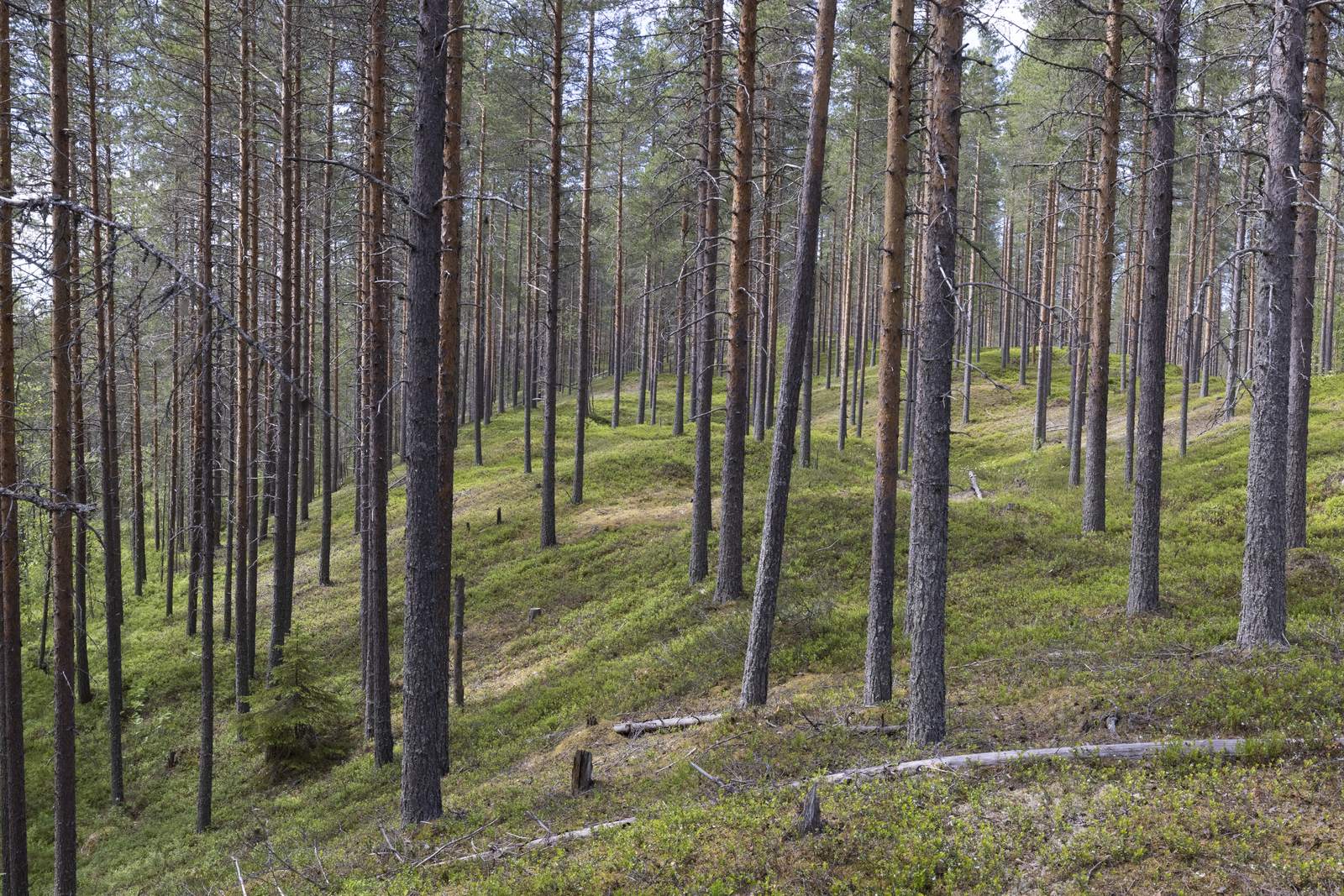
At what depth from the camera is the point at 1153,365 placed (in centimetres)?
1085

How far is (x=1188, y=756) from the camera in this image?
6273 mm

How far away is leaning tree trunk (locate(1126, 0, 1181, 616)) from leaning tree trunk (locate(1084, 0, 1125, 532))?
3004mm

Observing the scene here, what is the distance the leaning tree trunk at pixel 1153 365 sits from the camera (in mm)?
10727

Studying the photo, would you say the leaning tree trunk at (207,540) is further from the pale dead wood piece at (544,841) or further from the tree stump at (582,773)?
the pale dead wood piece at (544,841)

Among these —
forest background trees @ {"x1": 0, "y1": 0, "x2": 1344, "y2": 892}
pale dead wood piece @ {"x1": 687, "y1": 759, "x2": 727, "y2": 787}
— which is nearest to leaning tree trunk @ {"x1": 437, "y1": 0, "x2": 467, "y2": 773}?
forest background trees @ {"x1": 0, "y1": 0, "x2": 1344, "y2": 892}

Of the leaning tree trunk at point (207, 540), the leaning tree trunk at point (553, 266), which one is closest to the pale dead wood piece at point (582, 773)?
the leaning tree trunk at point (207, 540)

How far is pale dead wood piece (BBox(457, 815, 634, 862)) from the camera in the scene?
713cm

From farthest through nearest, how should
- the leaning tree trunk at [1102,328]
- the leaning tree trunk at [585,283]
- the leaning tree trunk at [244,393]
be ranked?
the leaning tree trunk at [585,283], the leaning tree trunk at [244,393], the leaning tree trunk at [1102,328]

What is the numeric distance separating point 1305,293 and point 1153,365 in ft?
18.2

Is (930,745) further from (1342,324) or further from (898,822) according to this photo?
(1342,324)

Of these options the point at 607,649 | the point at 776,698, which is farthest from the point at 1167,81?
the point at 607,649

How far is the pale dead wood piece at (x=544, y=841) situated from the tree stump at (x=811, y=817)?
1.79m

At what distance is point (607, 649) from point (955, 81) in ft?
34.8

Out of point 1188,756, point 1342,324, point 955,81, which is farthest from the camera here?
point 1342,324
